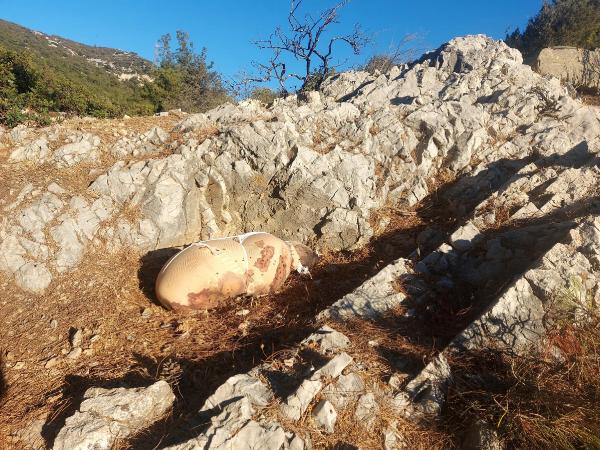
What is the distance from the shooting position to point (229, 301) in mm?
5699

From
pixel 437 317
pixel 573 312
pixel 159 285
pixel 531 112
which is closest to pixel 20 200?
pixel 159 285

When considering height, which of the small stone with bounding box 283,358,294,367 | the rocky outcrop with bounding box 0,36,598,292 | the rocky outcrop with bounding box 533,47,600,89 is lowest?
the small stone with bounding box 283,358,294,367

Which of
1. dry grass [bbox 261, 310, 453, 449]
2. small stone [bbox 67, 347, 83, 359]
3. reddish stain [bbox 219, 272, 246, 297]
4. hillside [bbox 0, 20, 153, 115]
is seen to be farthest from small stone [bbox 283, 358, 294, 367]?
hillside [bbox 0, 20, 153, 115]

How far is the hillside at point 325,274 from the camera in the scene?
341 centimetres

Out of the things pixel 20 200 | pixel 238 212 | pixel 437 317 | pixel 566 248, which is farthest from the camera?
pixel 238 212

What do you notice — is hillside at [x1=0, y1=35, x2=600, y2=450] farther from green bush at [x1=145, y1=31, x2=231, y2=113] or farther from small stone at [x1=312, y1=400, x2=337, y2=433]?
green bush at [x1=145, y1=31, x2=231, y2=113]

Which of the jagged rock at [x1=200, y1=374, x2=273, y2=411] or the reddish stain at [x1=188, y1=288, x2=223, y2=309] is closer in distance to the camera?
the jagged rock at [x1=200, y1=374, x2=273, y2=411]

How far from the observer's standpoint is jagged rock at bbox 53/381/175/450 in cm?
328

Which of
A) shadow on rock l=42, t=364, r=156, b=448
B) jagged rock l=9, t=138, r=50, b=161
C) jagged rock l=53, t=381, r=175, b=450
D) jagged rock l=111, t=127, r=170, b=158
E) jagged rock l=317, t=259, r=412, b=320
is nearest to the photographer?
jagged rock l=53, t=381, r=175, b=450

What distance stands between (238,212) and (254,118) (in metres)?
2.44

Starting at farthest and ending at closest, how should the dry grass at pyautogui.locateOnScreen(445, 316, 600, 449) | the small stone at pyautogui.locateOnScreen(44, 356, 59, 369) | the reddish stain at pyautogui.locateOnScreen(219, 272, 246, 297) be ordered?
1. the reddish stain at pyautogui.locateOnScreen(219, 272, 246, 297)
2. the small stone at pyautogui.locateOnScreen(44, 356, 59, 369)
3. the dry grass at pyautogui.locateOnScreen(445, 316, 600, 449)

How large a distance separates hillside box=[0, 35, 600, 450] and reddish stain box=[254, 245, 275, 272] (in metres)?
0.04

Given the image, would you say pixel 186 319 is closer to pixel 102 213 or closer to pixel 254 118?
pixel 102 213

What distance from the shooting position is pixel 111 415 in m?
3.44
